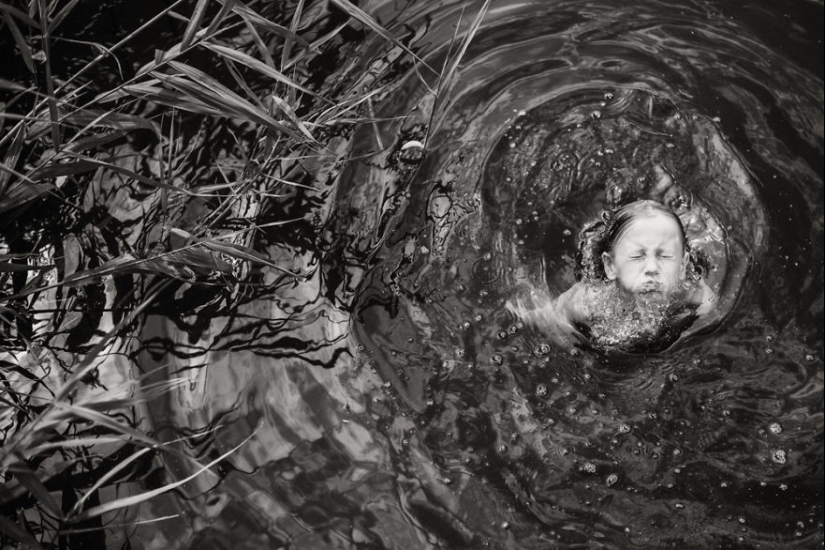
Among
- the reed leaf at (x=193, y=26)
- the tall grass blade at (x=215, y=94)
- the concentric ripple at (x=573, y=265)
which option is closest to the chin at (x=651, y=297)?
the concentric ripple at (x=573, y=265)

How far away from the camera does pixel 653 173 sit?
96.4 inches

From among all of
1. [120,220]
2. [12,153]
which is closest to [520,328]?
[120,220]

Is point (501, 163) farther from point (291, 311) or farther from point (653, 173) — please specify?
point (291, 311)

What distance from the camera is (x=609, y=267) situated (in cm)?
230

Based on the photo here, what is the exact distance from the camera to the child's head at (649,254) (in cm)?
215

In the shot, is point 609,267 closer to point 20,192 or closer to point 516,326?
point 516,326

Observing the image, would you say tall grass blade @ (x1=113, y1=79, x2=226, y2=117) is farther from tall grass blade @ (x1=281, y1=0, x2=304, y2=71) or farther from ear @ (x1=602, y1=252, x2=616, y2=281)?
ear @ (x1=602, y1=252, x2=616, y2=281)

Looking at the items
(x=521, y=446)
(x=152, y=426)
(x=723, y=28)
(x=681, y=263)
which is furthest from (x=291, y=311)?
(x=723, y=28)

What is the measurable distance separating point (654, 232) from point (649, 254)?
0.08m

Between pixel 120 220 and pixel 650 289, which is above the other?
pixel 120 220

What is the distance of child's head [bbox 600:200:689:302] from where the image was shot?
7.07 feet

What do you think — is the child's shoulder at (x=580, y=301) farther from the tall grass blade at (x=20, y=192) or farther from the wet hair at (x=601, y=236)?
the tall grass blade at (x=20, y=192)

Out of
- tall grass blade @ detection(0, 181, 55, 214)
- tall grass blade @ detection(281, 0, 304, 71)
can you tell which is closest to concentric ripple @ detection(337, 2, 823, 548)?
tall grass blade @ detection(281, 0, 304, 71)

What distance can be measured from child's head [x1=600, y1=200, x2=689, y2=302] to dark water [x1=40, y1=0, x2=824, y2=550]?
203 millimetres
